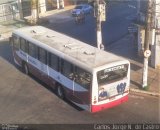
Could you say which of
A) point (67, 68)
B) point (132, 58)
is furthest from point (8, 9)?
point (67, 68)

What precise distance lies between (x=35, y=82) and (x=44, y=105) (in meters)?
3.58

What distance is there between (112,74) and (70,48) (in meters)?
3.38

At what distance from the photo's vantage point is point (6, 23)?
42.5 meters

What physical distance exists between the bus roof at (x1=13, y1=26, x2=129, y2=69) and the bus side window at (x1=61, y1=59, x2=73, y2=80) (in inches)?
12.3

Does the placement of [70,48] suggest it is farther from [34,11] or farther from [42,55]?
[34,11]

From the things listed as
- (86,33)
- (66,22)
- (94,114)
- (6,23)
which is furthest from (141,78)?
(6,23)

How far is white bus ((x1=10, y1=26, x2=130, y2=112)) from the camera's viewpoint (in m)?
19.7

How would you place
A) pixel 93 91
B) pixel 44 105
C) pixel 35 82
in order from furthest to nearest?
pixel 35 82 < pixel 44 105 < pixel 93 91

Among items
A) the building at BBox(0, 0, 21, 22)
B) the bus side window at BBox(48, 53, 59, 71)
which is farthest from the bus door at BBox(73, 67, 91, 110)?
the building at BBox(0, 0, 21, 22)

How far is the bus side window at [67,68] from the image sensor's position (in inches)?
830

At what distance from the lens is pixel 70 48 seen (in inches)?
872

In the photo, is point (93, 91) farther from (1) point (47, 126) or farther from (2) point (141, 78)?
(2) point (141, 78)

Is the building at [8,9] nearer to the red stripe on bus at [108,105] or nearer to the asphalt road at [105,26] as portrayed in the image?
the asphalt road at [105,26]

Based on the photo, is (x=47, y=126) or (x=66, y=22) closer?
(x=47, y=126)
